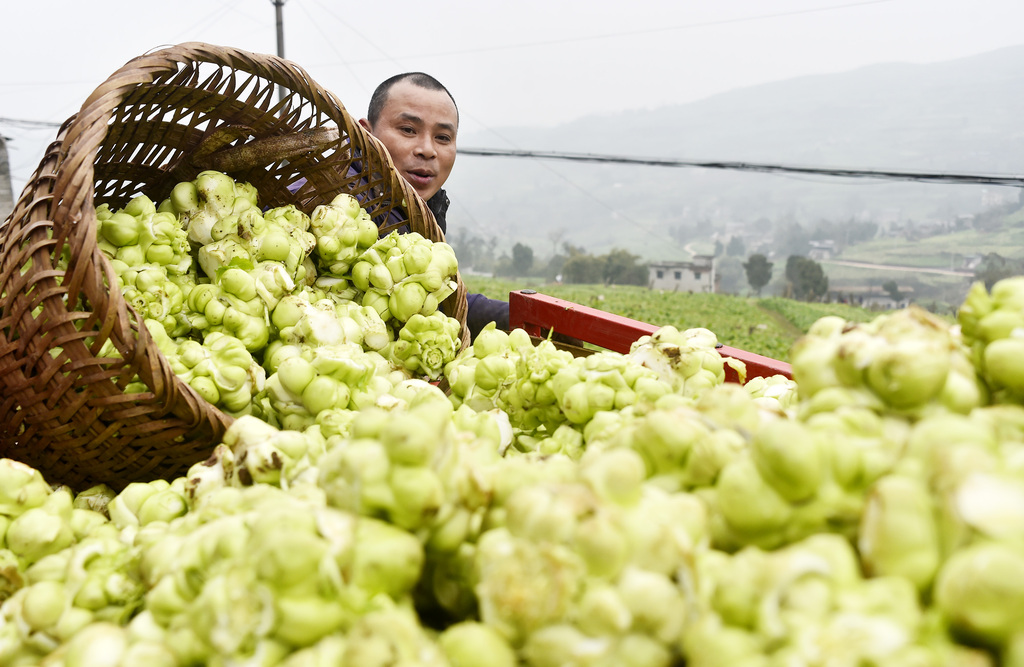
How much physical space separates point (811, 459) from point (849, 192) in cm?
8453

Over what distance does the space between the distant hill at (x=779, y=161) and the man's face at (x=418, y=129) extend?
47689mm

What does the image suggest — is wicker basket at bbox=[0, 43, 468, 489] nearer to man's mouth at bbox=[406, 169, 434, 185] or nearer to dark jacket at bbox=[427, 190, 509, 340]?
dark jacket at bbox=[427, 190, 509, 340]

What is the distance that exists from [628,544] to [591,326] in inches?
90.2

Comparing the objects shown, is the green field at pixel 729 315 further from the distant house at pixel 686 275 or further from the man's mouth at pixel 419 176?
the distant house at pixel 686 275

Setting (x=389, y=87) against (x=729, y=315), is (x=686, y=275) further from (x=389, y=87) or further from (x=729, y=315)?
(x=389, y=87)

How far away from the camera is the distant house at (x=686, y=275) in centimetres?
3712

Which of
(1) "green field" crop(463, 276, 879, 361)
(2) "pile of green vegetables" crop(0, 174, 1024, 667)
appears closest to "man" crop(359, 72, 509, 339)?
(2) "pile of green vegetables" crop(0, 174, 1024, 667)

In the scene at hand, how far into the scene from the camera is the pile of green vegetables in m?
0.70

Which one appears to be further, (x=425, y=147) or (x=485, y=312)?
(x=425, y=147)

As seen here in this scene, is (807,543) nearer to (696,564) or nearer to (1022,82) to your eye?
(696,564)

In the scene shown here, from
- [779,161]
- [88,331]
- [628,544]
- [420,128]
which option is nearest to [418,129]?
[420,128]

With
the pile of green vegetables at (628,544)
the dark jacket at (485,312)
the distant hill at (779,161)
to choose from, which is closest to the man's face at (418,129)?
the dark jacket at (485,312)

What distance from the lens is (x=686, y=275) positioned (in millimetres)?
40500

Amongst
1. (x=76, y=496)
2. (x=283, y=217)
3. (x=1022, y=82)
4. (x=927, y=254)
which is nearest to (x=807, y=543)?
(x=76, y=496)
